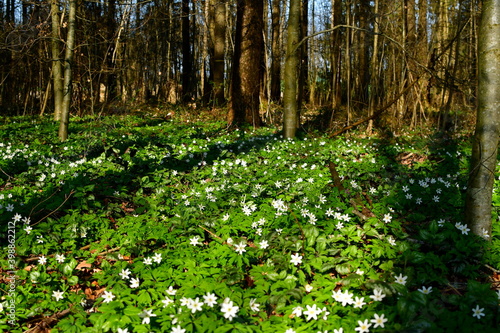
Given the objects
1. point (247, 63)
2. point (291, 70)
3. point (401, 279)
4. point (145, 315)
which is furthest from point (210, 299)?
point (247, 63)

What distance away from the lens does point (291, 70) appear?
23.9ft

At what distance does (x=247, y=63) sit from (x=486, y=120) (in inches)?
298

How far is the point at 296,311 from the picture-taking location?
7.11 ft

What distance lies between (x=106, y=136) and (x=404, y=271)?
23.1 ft

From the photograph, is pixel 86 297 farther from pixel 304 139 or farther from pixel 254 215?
pixel 304 139

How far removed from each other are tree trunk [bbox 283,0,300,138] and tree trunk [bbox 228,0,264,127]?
2048 millimetres

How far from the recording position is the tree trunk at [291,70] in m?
7.02

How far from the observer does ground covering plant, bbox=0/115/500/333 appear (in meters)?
2.14

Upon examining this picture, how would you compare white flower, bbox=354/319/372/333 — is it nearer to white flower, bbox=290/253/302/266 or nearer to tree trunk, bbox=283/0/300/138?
white flower, bbox=290/253/302/266

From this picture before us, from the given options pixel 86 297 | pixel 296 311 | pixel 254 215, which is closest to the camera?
pixel 296 311

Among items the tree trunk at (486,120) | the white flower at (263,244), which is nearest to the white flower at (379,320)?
the white flower at (263,244)

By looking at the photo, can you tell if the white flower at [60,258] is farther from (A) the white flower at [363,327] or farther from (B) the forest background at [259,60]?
(B) the forest background at [259,60]

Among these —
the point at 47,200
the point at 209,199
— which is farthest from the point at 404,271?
the point at 47,200

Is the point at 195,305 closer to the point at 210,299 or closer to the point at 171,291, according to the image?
the point at 210,299
